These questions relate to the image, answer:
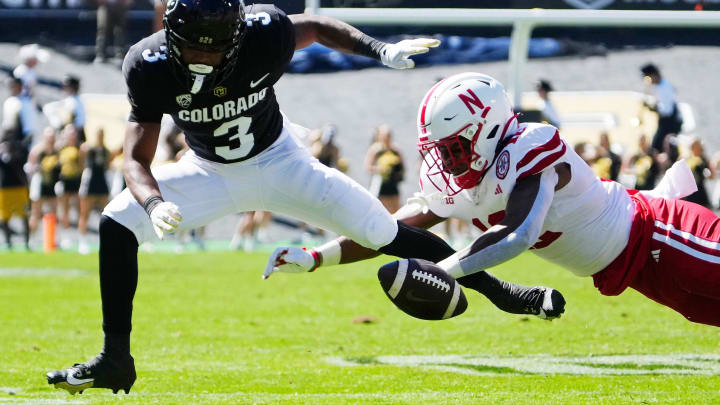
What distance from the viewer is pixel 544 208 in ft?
13.9

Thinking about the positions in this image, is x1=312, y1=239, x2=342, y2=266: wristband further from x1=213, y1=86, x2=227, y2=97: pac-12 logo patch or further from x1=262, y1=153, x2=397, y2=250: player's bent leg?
x1=213, y1=86, x2=227, y2=97: pac-12 logo patch

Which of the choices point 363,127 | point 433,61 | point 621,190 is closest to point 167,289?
point 621,190

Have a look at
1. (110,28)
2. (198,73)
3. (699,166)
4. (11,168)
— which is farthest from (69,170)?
(198,73)

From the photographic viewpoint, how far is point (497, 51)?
803 inches

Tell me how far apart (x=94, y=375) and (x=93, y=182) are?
10.8 metres

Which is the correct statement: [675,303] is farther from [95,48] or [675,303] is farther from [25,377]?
[95,48]

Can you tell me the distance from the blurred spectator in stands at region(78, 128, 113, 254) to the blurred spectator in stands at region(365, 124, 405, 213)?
11.7ft

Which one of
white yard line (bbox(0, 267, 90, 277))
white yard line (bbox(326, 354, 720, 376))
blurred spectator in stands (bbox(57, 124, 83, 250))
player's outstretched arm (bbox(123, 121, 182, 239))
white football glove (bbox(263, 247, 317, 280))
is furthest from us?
blurred spectator in stands (bbox(57, 124, 83, 250))

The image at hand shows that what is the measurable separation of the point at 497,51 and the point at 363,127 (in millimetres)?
2866

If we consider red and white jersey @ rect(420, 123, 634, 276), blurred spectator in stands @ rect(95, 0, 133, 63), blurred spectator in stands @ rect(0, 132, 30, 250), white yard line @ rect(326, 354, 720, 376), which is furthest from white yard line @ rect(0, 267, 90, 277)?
blurred spectator in stands @ rect(95, 0, 133, 63)

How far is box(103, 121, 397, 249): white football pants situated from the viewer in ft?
15.9

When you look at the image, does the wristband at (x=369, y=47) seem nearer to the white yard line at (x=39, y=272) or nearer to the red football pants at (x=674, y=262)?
the red football pants at (x=674, y=262)

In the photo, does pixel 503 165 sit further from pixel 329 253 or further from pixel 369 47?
pixel 329 253

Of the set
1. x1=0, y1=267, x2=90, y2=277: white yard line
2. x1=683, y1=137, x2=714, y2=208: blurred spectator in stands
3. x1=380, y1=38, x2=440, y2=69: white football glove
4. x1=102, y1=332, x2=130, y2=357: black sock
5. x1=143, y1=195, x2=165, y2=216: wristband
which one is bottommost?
x1=0, y1=267, x2=90, y2=277: white yard line
